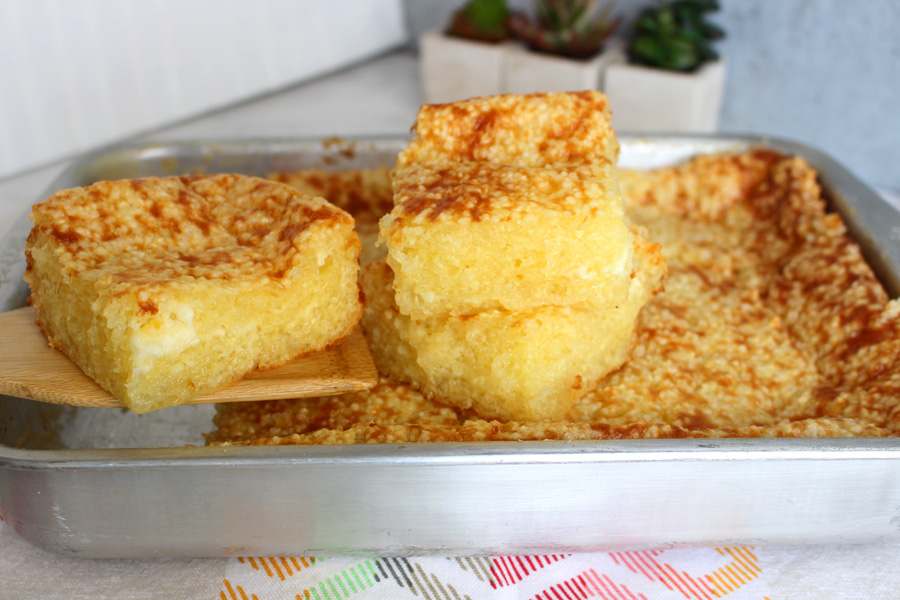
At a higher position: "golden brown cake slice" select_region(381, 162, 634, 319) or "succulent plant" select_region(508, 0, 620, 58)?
"succulent plant" select_region(508, 0, 620, 58)

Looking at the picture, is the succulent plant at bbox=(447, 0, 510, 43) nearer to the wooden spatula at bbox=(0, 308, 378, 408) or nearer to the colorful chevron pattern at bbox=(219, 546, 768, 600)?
the wooden spatula at bbox=(0, 308, 378, 408)

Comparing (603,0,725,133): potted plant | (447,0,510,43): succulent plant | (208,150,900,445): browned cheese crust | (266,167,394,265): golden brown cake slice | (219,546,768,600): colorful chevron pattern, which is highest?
(447,0,510,43): succulent plant

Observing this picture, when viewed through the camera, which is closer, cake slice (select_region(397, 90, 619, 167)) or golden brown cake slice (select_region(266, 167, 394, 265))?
cake slice (select_region(397, 90, 619, 167))

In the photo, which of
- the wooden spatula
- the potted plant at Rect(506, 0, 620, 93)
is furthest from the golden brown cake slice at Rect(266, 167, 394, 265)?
the potted plant at Rect(506, 0, 620, 93)


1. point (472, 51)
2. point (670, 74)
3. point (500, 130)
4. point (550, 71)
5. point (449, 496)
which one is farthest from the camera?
point (472, 51)

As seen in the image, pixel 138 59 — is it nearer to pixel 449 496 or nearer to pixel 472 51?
pixel 472 51

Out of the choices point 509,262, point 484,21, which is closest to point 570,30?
point 484,21

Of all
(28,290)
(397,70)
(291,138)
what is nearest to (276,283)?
(28,290)
